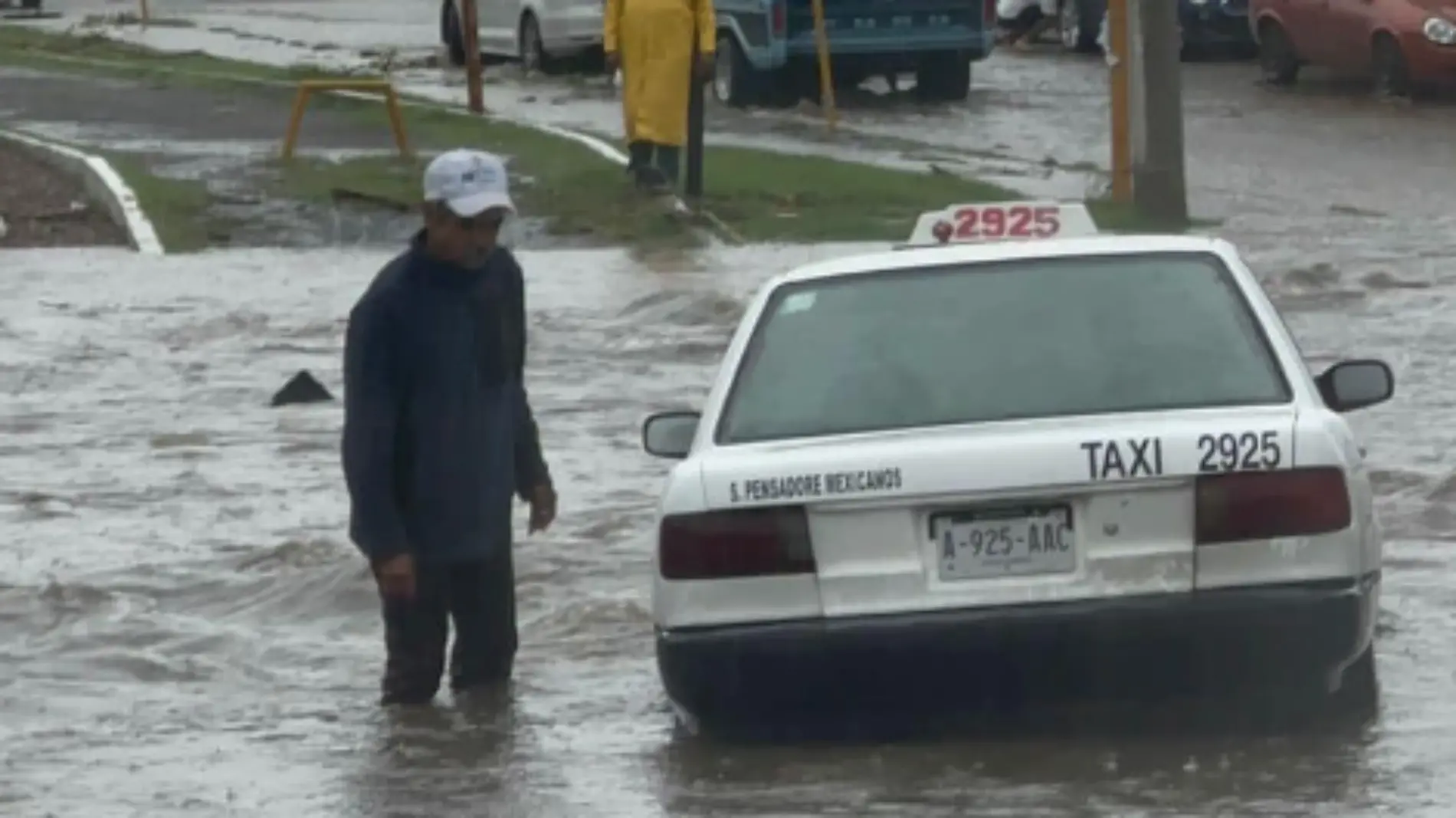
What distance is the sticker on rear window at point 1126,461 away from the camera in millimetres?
7578

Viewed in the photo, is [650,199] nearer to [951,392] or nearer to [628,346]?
[628,346]

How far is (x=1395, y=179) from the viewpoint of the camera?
939 inches

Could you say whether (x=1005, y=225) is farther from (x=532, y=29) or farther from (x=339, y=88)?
(x=532, y=29)

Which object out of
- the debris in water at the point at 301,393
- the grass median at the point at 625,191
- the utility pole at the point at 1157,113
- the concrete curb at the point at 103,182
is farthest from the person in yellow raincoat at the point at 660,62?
the debris in water at the point at 301,393

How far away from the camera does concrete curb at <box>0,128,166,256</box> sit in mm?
20141

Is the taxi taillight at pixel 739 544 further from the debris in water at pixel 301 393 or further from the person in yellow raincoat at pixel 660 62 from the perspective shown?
the person in yellow raincoat at pixel 660 62

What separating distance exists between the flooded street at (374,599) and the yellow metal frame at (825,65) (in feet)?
28.7

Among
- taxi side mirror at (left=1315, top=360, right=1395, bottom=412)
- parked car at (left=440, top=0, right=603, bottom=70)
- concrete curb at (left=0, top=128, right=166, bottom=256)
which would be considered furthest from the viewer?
parked car at (left=440, top=0, right=603, bottom=70)

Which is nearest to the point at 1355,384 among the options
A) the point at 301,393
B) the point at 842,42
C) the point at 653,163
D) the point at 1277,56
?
the point at 301,393

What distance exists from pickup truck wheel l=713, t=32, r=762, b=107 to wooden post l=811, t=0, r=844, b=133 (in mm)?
620

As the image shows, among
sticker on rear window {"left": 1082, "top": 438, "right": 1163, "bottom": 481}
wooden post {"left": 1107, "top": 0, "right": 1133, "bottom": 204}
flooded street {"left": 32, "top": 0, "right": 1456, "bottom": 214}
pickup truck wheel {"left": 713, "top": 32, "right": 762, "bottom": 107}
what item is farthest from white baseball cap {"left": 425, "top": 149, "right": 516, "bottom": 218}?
pickup truck wheel {"left": 713, "top": 32, "right": 762, "bottom": 107}

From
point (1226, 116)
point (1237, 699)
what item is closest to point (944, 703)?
point (1237, 699)

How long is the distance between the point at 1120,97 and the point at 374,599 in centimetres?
1137

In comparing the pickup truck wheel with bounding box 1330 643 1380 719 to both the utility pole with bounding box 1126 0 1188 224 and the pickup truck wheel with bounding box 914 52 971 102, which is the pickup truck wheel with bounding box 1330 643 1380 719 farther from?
the pickup truck wheel with bounding box 914 52 971 102
